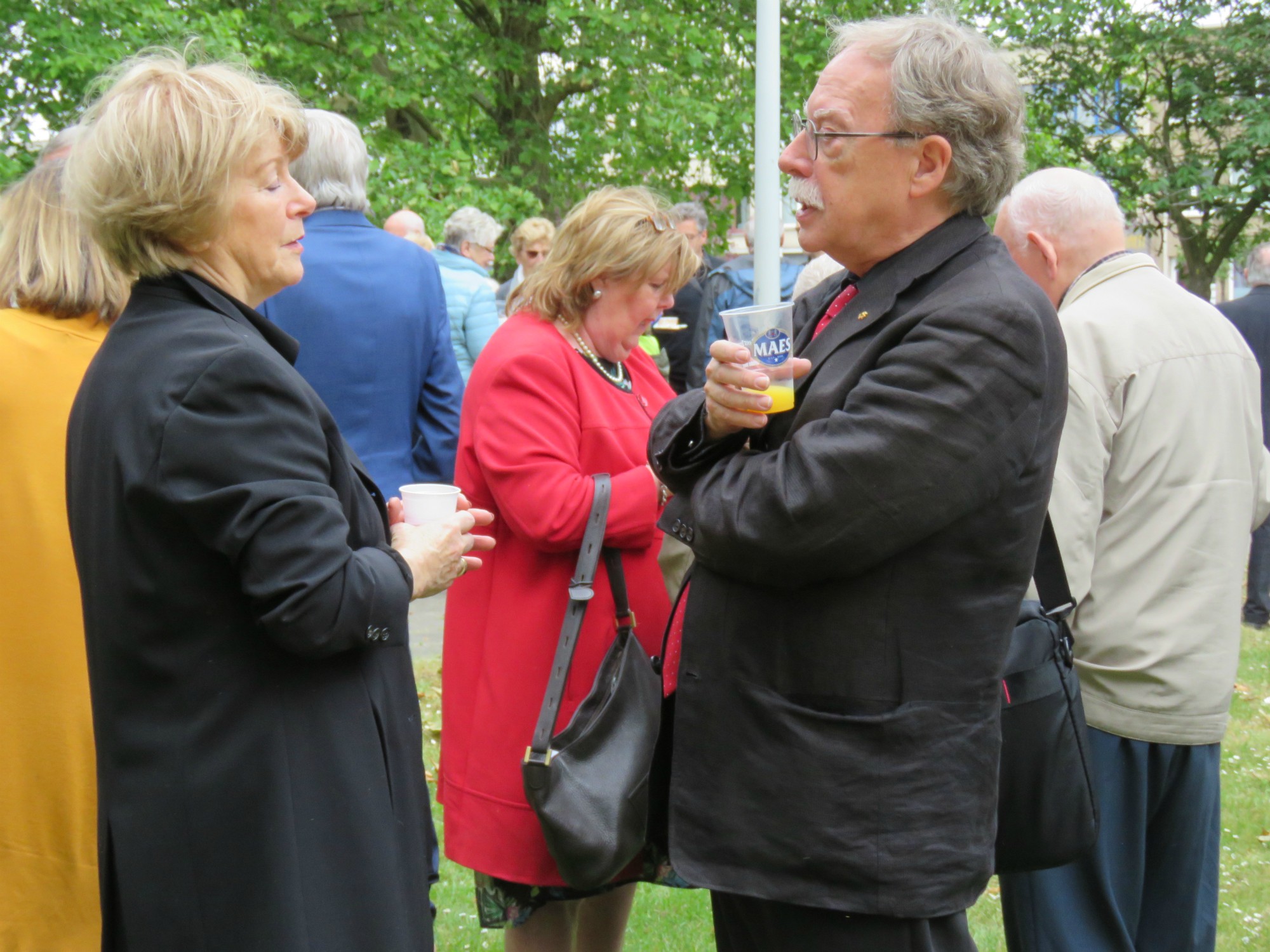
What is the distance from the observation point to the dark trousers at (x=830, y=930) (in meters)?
1.90

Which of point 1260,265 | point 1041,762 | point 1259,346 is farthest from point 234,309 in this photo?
point 1260,265

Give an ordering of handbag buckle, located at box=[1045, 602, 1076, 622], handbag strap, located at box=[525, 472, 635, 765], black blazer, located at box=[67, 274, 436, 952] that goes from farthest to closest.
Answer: handbag strap, located at box=[525, 472, 635, 765], handbag buckle, located at box=[1045, 602, 1076, 622], black blazer, located at box=[67, 274, 436, 952]

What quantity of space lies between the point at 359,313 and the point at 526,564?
1.14m

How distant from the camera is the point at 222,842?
1.79m

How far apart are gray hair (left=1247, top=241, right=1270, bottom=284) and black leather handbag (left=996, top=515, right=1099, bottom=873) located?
661cm

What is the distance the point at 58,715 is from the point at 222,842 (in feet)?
3.00

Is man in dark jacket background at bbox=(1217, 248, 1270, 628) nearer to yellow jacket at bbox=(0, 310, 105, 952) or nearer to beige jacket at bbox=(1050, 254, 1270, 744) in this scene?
beige jacket at bbox=(1050, 254, 1270, 744)

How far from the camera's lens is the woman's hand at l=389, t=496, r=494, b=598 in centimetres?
204

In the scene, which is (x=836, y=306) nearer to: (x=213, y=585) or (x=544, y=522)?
(x=544, y=522)

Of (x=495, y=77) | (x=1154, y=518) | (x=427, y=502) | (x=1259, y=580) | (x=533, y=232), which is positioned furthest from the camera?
(x=495, y=77)

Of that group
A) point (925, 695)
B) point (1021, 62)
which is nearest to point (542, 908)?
point (925, 695)

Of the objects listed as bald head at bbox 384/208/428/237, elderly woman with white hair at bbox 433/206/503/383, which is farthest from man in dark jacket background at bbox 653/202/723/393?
elderly woman with white hair at bbox 433/206/503/383

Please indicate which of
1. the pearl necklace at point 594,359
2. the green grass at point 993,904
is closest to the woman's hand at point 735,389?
the pearl necklace at point 594,359

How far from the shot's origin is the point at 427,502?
2.14 metres
